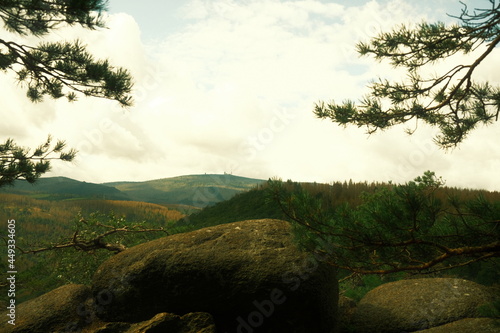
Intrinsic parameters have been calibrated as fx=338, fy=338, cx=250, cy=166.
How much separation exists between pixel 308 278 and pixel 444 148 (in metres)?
5.88

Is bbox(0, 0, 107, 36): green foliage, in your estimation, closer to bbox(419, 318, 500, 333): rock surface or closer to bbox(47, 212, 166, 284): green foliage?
bbox(47, 212, 166, 284): green foliage

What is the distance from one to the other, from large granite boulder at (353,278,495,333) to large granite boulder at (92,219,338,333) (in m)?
1.08

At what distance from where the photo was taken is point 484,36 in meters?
5.95

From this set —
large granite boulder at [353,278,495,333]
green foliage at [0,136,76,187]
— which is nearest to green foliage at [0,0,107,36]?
green foliage at [0,136,76,187]

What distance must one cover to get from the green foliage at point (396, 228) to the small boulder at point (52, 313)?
4341 mm

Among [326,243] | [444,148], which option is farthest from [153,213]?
[326,243]

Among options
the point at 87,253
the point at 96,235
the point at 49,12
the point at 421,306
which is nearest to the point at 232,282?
the point at 421,306

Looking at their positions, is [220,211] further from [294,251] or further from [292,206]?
[292,206]

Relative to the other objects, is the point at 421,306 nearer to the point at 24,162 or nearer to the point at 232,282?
the point at 232,282

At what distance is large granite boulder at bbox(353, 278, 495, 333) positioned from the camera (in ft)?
17.1

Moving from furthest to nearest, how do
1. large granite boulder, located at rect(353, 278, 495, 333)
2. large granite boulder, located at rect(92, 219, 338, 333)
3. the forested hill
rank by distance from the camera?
1. the forested hill
2. large granite boulder, located at rect(353, 278, 495, 333)
3. large granite boulder, located at rect(92, 219, 338, 333)

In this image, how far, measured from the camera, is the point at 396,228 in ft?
10.4

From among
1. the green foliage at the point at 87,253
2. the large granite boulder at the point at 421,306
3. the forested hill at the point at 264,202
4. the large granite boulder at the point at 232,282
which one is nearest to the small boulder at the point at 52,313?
the large granite boulder at the point at 232,282

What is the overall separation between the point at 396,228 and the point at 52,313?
551 cm
